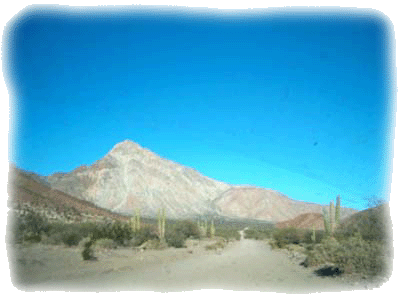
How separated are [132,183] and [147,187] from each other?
2.31m

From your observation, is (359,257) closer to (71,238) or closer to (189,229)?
(71,238)

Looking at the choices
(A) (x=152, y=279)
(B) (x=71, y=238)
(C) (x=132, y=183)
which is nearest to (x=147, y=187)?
(C) (x=132, y=183)

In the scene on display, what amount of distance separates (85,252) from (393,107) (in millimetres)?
9582

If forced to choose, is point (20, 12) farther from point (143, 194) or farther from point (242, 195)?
point (242, 195)

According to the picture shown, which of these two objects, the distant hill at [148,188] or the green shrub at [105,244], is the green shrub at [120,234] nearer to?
the green shrub at [105,244]

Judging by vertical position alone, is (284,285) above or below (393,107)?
below

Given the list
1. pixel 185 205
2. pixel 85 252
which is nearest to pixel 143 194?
pixel 185 205

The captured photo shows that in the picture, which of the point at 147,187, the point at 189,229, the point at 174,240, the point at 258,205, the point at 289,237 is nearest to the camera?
the point at 174,240

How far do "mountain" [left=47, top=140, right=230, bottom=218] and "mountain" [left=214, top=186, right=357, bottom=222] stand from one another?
15.3 m

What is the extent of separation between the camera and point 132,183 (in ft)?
176

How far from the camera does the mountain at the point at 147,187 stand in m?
47.6

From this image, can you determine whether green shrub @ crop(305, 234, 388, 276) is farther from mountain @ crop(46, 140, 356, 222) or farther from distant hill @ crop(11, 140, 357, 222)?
mountain @ crop(46, 140, 356, 222)

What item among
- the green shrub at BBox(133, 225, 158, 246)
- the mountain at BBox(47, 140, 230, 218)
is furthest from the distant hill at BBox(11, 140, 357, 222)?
the green shrub at BBox(133, 225, 158, 246)

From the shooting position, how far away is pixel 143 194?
52062 millimetres
